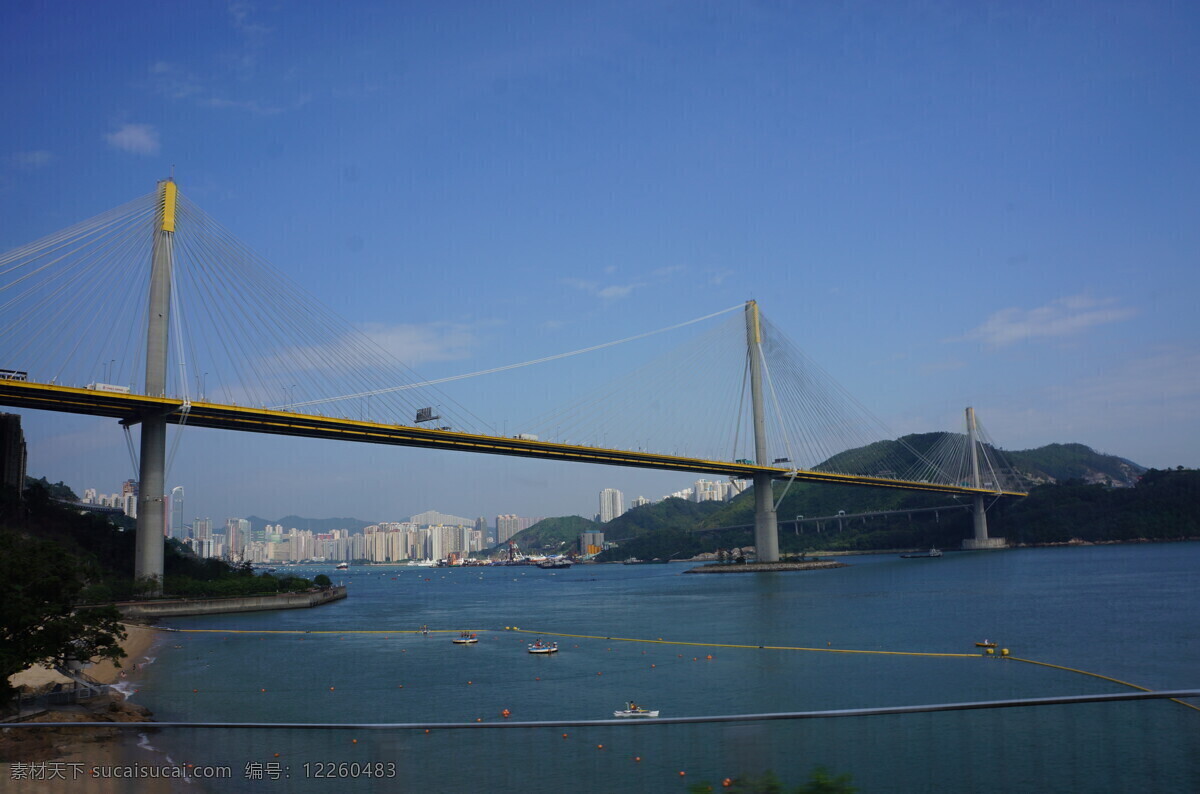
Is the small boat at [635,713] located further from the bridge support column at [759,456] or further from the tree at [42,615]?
the bridge support column at [759,456]

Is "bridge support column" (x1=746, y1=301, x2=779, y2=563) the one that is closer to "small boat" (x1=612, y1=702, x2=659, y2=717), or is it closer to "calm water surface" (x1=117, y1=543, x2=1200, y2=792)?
"calm water surface" (x1=117, y1=543, x2=1200, y2=792)

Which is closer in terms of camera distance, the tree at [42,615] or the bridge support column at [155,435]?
the tree at [42,615]

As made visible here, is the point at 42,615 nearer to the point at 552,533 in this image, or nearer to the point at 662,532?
the point at 662,532

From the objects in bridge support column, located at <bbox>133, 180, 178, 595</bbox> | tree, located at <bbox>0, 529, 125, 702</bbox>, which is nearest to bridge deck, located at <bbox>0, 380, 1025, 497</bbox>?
bridge support column, located at <bbox>133, 180, 178, 595</bbox>

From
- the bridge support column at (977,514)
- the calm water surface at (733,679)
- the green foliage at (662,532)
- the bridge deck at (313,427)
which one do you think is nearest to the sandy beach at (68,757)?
the calm water surface at (733,679)


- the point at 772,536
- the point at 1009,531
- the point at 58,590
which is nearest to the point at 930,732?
the point at 58,590

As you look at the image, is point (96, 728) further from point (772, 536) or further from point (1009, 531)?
point (1009, 531)
